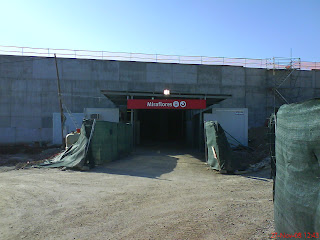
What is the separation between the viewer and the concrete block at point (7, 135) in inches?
1035

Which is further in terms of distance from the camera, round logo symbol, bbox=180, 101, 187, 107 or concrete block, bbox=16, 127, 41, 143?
concrete block, bbox=16, 127, 41, 143

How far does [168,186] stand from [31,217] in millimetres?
3960

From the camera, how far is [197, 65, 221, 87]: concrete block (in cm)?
2953

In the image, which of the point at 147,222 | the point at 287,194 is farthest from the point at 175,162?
the point at 287,194

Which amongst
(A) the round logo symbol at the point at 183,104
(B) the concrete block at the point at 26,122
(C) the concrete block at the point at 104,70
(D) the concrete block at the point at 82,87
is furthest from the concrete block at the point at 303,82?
(B) the concrete block at the point at 26,122

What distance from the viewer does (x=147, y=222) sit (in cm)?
485

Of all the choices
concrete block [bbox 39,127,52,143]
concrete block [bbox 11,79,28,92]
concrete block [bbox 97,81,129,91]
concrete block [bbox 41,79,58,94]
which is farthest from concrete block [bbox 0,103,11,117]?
concrete block [bbox 97,81,129,91]

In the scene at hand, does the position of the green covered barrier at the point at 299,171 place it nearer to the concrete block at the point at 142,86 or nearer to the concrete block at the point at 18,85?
the concrete block at the point at 142,86

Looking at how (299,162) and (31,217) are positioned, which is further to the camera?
(31,217)

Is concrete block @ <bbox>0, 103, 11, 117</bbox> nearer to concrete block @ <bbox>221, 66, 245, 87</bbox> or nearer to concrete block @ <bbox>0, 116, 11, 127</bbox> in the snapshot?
concrete block @ <bbox>0, 116, 11, 127</bbox>

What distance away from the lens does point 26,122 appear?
26656mm

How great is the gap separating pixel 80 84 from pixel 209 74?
14.1 metres

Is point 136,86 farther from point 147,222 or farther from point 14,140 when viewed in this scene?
point 147,222

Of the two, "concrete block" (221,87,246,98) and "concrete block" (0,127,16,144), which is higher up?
"concrete block" (221,87,246,98)
